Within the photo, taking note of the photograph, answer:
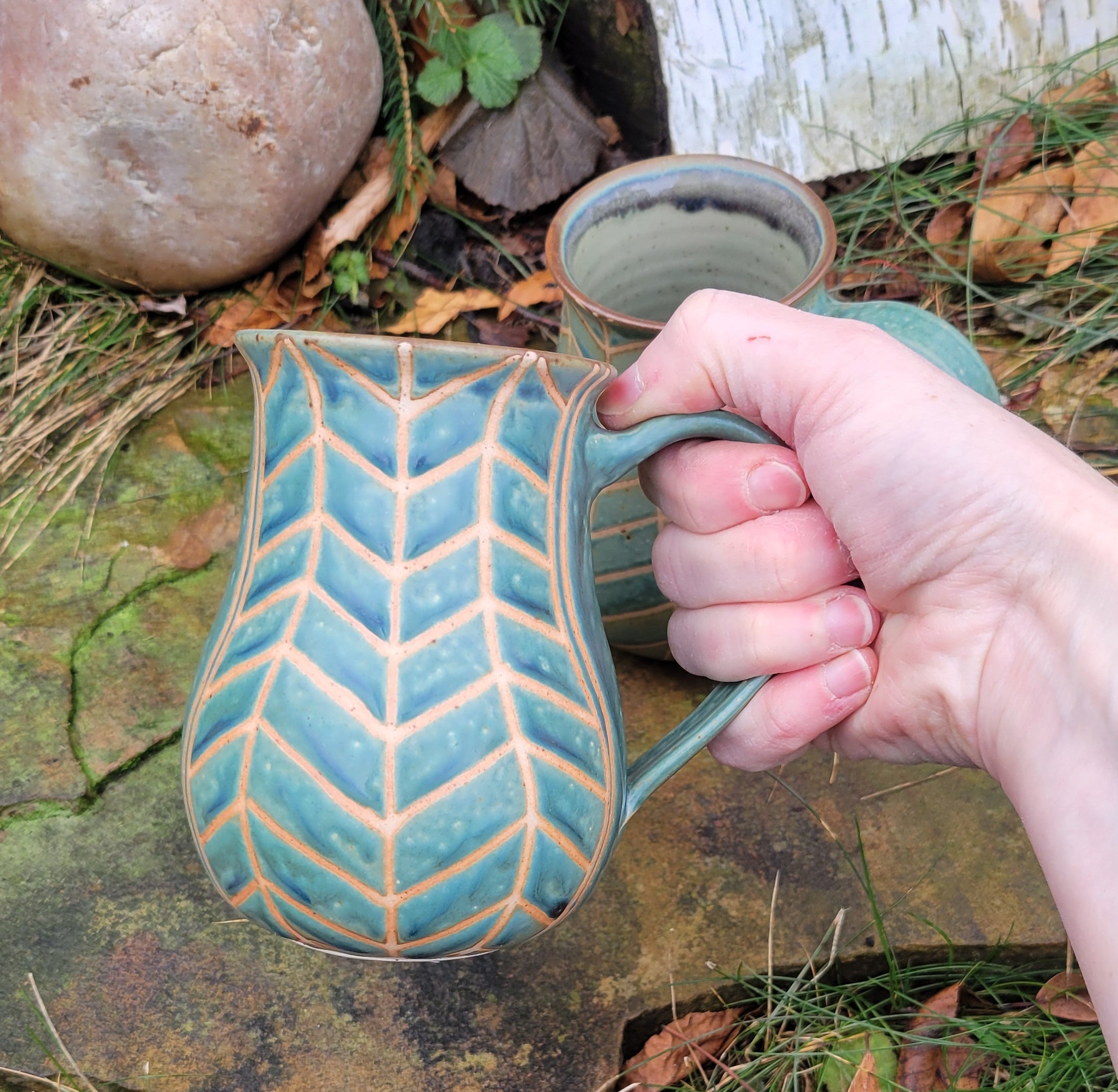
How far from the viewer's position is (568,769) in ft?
2.88

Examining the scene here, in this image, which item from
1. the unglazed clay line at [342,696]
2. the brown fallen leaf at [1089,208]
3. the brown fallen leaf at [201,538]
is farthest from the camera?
the brown fallen leaf at [1089,208]

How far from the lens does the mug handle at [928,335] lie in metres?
1.31

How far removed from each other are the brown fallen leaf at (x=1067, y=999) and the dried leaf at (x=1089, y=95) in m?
1.53

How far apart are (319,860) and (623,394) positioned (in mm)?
477

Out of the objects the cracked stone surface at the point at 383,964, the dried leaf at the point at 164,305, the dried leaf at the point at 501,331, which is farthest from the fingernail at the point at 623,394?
the dried leaf at the point at 164,305

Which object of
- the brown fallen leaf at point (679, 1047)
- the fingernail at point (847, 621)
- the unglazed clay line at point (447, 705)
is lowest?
the brown fallen leaf at point (679, 1047)

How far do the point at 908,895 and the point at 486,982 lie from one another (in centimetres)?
52

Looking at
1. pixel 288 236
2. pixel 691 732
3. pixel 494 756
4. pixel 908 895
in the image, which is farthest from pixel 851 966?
pixel 288 236

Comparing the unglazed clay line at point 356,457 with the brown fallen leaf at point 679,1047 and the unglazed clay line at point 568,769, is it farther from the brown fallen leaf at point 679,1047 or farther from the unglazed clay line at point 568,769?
the brown fallen leaf at point 679,1047

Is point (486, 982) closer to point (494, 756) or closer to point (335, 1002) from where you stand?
point (335, 1002)

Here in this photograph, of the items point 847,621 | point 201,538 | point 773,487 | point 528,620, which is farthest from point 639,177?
point 201,538

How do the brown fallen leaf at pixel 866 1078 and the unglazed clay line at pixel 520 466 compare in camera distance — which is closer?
the unglazed clay line at pixel 520 466

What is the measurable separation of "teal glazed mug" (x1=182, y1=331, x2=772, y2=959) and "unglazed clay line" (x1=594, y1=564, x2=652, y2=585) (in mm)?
462

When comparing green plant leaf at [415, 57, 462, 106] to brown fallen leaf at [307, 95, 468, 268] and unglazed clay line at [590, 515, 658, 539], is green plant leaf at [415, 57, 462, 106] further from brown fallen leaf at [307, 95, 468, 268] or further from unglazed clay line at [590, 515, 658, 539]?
unglazed clay line at [590, 515, 658, 539]
